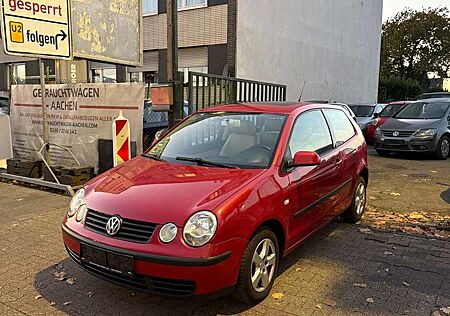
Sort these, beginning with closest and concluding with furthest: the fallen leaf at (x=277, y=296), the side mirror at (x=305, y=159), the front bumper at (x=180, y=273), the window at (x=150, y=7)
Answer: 1. the front bumper at (x=180, y=273)
2. the fallen leaf at (x=277, y=296)
3. the side mirror at (x=305, y=159)
4. the window at (x=150, y=7)

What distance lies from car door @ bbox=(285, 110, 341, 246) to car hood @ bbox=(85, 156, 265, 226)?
500 millimetres

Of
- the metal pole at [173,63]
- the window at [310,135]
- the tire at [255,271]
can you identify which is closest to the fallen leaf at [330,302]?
the tire at [255,271]

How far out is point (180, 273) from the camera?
2.96 meters

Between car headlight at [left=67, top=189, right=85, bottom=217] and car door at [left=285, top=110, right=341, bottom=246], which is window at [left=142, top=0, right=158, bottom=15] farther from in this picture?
car headlight at [left=67, top=189, right=85, bottom=217]

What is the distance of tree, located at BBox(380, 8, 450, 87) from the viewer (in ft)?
128

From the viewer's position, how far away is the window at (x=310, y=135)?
4260 millimetres

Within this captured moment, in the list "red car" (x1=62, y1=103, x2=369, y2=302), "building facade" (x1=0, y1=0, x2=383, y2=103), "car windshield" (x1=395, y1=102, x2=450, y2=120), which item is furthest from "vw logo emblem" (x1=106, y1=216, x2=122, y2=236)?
"car windshield" (x1=395, y1=102, x2=450, y2=120)

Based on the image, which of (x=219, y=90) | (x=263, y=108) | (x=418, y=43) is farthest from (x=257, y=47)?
(x=418, y=43)

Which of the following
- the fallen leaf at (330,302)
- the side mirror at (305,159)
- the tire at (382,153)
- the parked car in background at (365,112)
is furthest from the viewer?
the parked car in background at (365,112)

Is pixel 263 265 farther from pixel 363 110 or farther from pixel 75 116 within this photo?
pixel 363 110

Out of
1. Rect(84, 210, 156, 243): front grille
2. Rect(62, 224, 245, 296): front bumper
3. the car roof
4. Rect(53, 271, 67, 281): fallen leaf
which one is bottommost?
Rect(53, 271, 67, 281): fallen leaf

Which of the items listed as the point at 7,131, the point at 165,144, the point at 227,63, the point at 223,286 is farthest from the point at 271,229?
the point at 227,63

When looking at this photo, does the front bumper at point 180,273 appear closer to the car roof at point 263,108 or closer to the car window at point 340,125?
the car roof at point 263,108

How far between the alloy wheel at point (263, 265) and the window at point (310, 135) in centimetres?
90
